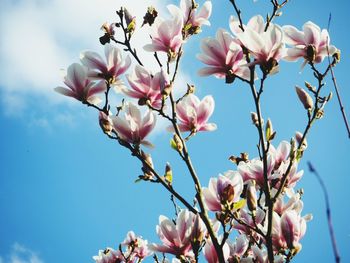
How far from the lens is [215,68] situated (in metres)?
1.18

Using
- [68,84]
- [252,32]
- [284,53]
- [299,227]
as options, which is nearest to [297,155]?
[299,227]

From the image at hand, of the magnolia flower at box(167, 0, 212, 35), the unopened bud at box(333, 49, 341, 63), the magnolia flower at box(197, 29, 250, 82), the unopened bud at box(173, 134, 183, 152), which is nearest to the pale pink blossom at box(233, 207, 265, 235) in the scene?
the unopened bud at box(173, 134, 183, 152)

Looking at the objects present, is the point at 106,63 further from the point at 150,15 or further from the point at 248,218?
the point at 248,218

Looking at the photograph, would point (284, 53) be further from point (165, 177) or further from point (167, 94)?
point (165, 177)

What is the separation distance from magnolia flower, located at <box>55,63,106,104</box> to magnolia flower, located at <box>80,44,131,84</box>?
3 cm

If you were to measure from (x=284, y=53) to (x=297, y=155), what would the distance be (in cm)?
38

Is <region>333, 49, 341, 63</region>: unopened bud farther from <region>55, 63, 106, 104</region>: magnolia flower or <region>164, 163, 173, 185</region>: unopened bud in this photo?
<region>55, 63, 106, 104</region>: magnolia flower

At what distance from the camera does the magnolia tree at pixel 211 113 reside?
1057mm

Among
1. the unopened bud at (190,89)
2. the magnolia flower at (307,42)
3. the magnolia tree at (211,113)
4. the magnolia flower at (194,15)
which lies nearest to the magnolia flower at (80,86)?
the magnolia tree at (211,113)

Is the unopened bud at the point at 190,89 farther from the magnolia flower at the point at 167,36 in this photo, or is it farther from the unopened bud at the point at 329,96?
the unopened bud at the point at 329,96

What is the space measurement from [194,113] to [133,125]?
0.25 meters

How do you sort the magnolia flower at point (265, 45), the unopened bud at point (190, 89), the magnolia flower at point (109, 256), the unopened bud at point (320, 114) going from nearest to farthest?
the magnolia flower at point (265, 45), the unopened bud at point (320, 114), the unopened bud at point (190, 89), the magnolia flower at point (109, 256)

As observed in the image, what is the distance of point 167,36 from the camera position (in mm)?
1226

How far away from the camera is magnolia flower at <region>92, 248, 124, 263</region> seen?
5.86 feet
